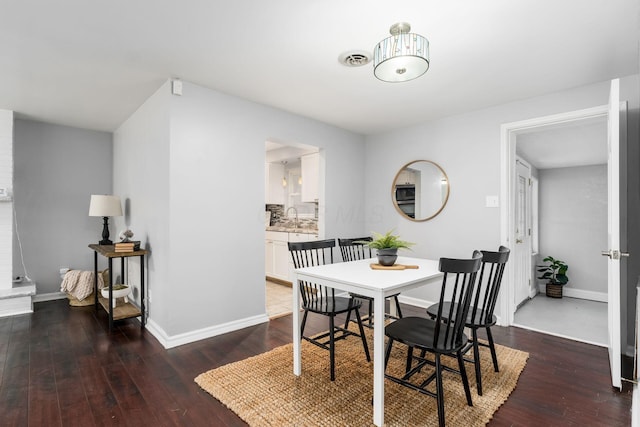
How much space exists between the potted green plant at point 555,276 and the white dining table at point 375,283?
130 inches

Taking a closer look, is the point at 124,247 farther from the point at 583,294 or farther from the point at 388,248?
the point at 583,294

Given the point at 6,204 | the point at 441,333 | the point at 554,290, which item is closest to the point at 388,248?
the point at 441,333

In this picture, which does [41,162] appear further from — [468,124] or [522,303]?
[522,303]

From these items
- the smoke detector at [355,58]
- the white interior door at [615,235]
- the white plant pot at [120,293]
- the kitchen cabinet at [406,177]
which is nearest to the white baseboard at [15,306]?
the white plant pot at [120,293]

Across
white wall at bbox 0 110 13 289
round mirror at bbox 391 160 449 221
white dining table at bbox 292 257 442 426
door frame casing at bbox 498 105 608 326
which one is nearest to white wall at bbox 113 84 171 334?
white wall at bbox 0 110 13 289

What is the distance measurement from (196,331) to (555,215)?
540cm

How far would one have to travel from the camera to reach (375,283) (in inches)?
77.0

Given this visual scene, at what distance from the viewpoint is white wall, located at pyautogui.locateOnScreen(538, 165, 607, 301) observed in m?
4.80

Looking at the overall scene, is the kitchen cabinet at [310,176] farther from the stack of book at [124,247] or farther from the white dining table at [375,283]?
the stack of book at [124,247]

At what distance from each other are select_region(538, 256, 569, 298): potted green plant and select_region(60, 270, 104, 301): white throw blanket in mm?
6376

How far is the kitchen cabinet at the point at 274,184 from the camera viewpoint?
6.21 metres

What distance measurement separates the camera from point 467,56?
8.09 ft

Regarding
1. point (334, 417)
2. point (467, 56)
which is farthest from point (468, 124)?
point (334, 417)

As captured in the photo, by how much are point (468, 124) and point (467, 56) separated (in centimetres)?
144
